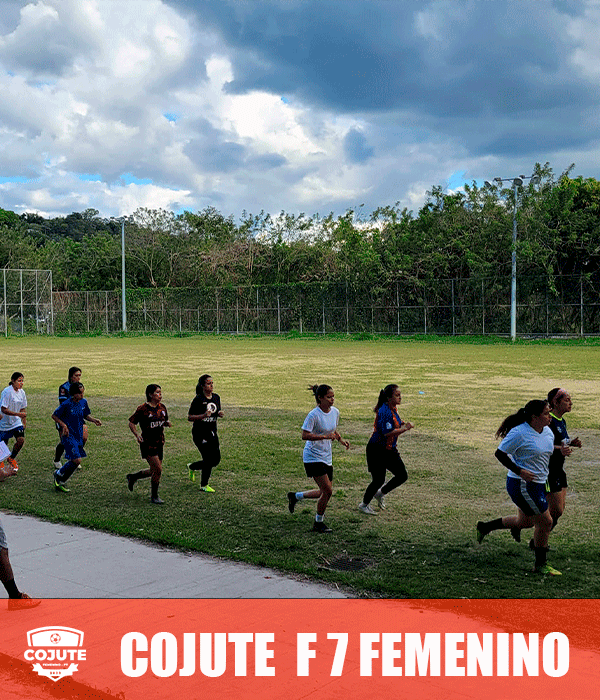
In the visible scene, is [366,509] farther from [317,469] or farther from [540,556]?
[540,556]

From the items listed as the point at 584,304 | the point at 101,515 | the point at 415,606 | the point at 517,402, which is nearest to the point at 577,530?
the point at 415,606

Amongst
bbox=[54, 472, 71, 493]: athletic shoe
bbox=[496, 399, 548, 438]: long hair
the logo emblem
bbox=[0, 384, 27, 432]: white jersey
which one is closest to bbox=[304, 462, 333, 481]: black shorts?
bbox=[496, 399, 548, 438]: long hair

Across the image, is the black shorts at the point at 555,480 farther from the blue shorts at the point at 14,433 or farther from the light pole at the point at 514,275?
the light pole at the point at 514,275

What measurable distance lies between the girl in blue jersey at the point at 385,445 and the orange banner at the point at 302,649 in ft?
8.81

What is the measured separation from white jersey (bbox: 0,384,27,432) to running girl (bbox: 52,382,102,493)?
3.75ft

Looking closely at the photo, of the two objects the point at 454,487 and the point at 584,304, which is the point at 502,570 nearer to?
the point at 454,487

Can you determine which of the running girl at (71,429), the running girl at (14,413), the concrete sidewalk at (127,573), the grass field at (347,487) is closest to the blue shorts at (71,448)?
the running girl at (71,429)

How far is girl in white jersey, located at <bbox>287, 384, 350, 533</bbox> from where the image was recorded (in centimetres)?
804

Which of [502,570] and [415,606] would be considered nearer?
[415,606]

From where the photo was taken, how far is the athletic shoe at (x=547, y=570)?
22.1ft

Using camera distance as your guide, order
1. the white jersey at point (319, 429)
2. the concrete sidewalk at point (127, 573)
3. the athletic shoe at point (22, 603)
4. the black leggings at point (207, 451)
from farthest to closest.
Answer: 1. the black leggings at point (207, 451)
2. the white jersey at point (319, 429)
3. the concrete sidewalk at point (127, 573)
4. the athletic shoe at point (22, 603)

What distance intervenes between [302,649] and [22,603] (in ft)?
7.20

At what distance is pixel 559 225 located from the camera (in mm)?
44344

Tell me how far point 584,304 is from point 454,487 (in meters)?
35.4
